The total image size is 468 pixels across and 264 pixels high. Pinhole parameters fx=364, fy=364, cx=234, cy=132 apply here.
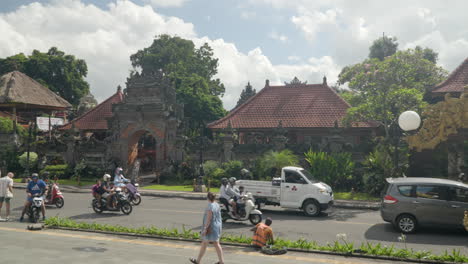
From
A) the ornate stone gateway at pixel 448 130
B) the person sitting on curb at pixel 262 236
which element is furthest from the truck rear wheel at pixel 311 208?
the ornate stone gateway at pixel 448 130

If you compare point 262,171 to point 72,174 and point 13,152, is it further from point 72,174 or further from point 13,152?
point 13,152

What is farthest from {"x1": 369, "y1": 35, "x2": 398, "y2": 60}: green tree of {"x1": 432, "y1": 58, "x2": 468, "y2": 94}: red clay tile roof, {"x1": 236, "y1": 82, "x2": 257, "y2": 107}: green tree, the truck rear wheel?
the truck rear wheel

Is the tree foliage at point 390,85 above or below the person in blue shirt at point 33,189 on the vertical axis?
above

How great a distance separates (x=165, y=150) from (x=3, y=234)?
58.2 feet

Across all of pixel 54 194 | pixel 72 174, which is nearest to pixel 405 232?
pixel 54 194

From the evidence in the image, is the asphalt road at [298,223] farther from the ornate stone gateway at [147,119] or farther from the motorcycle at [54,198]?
the ornate stone gateway at [147,119]

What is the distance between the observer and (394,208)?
11.6 m

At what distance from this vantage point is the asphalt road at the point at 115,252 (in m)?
8.43

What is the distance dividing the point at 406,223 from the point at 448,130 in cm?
995

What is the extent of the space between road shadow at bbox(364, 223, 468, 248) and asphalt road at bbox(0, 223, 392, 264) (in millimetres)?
2673

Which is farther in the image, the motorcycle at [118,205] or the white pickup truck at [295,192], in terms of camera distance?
the motorcycle at [118,205]

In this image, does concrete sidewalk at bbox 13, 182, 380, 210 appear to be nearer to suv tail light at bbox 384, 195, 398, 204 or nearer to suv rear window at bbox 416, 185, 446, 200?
suv tail light at bbox 384, 195, 398, 204

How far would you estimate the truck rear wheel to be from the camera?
14.7 meters

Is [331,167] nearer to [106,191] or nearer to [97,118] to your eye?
[106,191]
